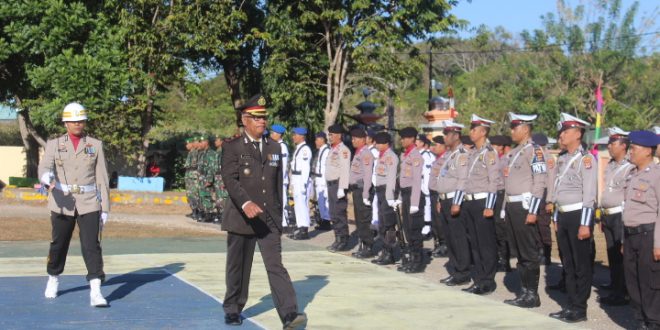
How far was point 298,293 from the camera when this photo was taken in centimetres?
1020

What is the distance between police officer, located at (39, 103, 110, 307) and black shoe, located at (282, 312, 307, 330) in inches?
85.8

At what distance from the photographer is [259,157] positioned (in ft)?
27.2

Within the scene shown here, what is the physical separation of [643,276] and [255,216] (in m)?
3.52

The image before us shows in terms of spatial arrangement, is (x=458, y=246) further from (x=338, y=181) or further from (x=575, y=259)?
(x=338, y=181)

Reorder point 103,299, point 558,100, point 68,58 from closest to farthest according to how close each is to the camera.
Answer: point 103,299 < point 68,58 < point 558,100

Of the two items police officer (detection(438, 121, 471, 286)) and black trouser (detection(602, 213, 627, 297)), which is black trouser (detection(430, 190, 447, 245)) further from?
black trouser (detection(602, 213, 627, 297))

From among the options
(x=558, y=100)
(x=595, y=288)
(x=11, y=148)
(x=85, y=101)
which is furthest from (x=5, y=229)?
(x=558, y=100)

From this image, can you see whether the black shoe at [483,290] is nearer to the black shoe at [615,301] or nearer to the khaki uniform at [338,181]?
the black shoe at [615,301]

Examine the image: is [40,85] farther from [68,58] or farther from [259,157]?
[259,157]

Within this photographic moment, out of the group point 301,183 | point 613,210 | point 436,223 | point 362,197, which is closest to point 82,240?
point 362,197

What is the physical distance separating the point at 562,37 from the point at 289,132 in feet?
66.0

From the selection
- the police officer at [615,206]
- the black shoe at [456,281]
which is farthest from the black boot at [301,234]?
the police officer at [615,206]

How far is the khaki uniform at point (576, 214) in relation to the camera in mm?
8953

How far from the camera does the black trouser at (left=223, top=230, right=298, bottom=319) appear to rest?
8070 mm
